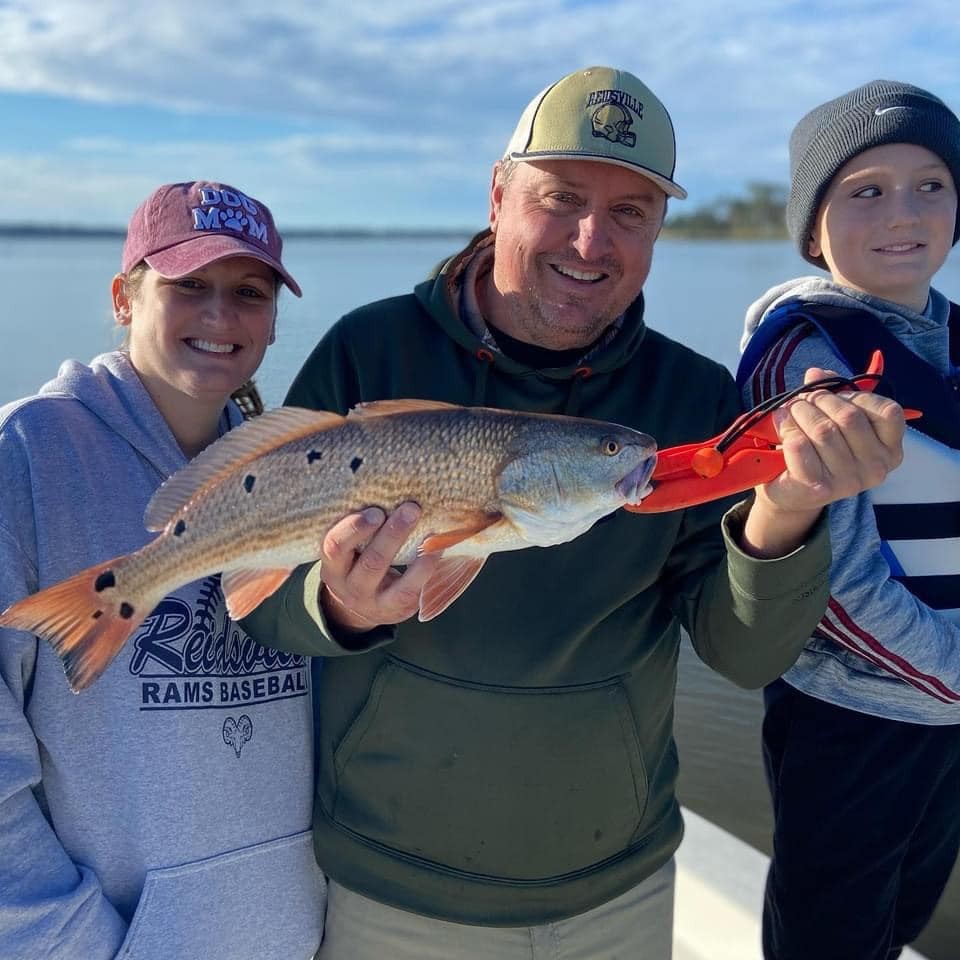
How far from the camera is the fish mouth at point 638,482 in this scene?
8.06ft

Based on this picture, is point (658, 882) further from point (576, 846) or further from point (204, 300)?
point (204, 300)

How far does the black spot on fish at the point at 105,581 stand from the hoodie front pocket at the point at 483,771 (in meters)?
0.82

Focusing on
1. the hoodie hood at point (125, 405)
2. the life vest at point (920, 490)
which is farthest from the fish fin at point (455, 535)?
the life vest at point (920, 490)

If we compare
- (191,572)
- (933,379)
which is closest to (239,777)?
(191,572)

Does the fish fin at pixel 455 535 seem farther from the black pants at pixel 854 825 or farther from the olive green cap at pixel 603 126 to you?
the black pants at pixel 854 825

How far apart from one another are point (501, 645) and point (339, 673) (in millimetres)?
558

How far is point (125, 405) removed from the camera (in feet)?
9.52

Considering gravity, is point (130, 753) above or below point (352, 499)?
below

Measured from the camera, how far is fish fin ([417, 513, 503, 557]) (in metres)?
2.45

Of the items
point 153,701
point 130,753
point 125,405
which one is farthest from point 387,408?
point 130,753

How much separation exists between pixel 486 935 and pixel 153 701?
4.03 feet

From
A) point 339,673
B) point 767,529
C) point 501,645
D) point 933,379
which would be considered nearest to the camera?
point 767,529

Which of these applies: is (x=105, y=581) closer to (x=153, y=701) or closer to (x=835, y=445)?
(x=153, y=701)

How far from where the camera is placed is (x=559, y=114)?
285 cm
